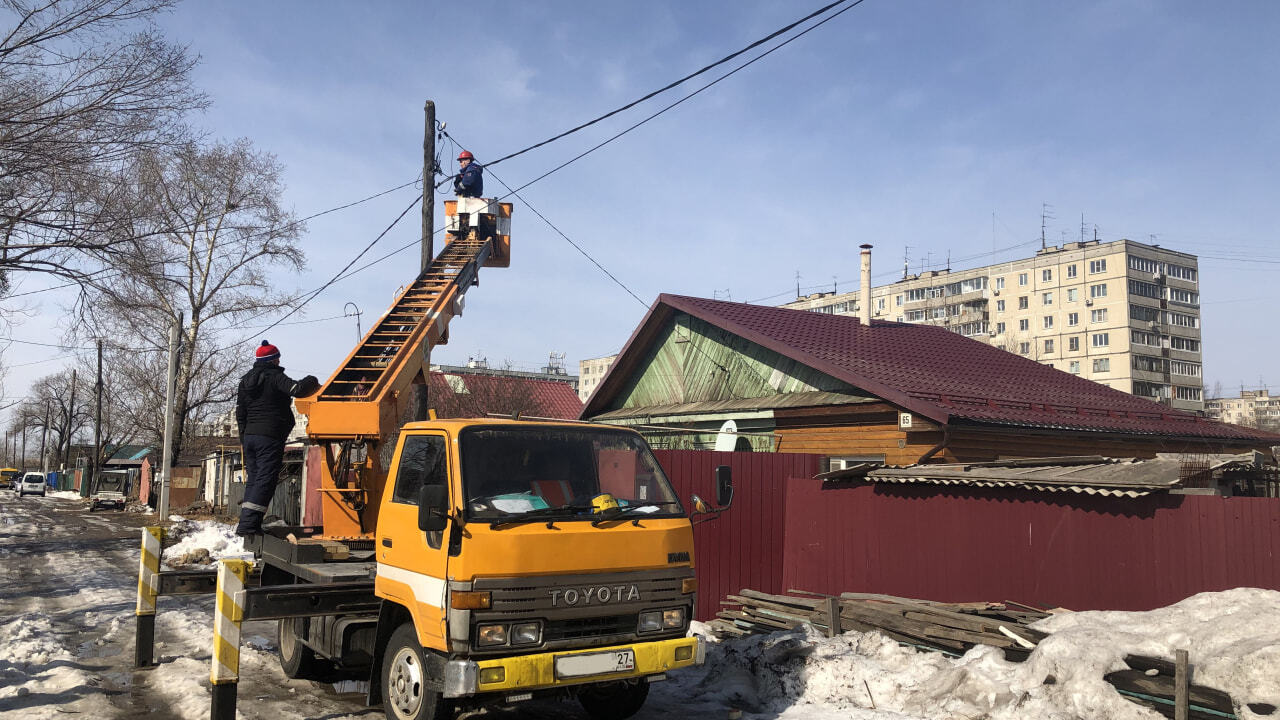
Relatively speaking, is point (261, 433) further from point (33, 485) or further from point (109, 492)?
point (33, 485)

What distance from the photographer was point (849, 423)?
14.7 meters

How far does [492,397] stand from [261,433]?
3048 centimetres

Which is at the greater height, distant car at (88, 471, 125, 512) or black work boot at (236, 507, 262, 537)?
black work boot at (236, 507, 262, 537)

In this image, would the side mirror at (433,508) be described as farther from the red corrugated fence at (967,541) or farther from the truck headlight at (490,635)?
the red corrugated fence at (967,541)

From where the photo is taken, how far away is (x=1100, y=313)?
249 ft

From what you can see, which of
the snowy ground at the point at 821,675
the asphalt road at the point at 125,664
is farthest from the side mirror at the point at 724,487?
the asphalt road at the point at 125,664

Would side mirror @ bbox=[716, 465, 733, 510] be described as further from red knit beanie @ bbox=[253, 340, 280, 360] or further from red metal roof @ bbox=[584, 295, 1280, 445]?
red metal roof @ bbox=[584, 295, 1280, 445]

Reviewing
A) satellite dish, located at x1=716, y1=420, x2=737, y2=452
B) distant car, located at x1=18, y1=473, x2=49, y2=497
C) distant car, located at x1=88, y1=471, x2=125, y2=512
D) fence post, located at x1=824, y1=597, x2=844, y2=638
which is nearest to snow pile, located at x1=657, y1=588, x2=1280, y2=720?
fence post, located at x1=824, y1=597, x2=844, y2=638

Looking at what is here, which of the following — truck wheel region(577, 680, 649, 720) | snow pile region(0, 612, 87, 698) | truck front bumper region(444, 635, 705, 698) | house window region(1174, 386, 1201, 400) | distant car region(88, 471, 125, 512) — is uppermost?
house window region(1174, 386, 1201, 400)

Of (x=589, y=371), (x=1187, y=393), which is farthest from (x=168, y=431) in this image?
(x=589, y=371)

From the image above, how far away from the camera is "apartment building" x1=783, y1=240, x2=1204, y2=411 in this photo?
75438 millimetres

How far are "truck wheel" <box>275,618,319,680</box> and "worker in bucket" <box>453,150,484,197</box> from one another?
876cm

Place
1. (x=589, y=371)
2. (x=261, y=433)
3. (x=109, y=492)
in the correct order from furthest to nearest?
(x=589, y=371), (x=109, y=492), (x=261, y=433)

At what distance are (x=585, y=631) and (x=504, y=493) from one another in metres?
1.03
